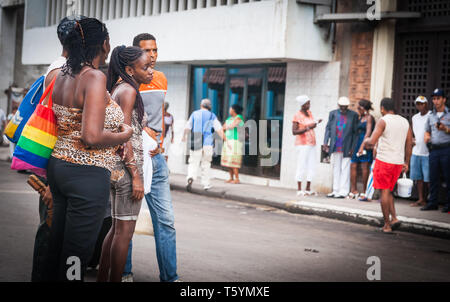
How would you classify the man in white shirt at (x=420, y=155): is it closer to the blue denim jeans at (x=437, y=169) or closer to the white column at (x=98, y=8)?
the blue denim jeans at (x=437, y=169)

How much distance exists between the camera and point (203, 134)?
45.4 ft

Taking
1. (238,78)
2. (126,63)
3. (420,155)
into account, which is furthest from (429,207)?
(126,63)

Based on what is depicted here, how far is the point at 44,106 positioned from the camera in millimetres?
3990

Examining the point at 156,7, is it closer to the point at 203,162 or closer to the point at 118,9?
the point at 118,9

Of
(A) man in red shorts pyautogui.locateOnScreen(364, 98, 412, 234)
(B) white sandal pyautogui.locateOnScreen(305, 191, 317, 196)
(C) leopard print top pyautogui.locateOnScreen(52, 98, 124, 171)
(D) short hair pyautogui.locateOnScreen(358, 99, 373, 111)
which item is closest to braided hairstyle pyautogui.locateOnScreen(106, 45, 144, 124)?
(C) leopard print top pyautogui.locateOnScreen(52, 98, 124, 171)

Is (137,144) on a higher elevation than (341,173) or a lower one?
higher

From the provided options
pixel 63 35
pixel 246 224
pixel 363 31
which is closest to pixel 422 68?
pixel 363 31

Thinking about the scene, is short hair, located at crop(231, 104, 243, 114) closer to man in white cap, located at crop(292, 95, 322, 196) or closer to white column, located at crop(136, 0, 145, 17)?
man in white cap, located at crop(292, 95, 322, 196)


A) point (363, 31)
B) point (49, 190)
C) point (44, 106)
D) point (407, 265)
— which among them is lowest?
point (407, 265)

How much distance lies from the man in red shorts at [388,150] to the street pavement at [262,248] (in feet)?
2.30

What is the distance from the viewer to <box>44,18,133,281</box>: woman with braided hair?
3836 mm

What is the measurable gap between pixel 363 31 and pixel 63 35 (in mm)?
10416

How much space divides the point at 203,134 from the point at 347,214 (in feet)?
13.6
